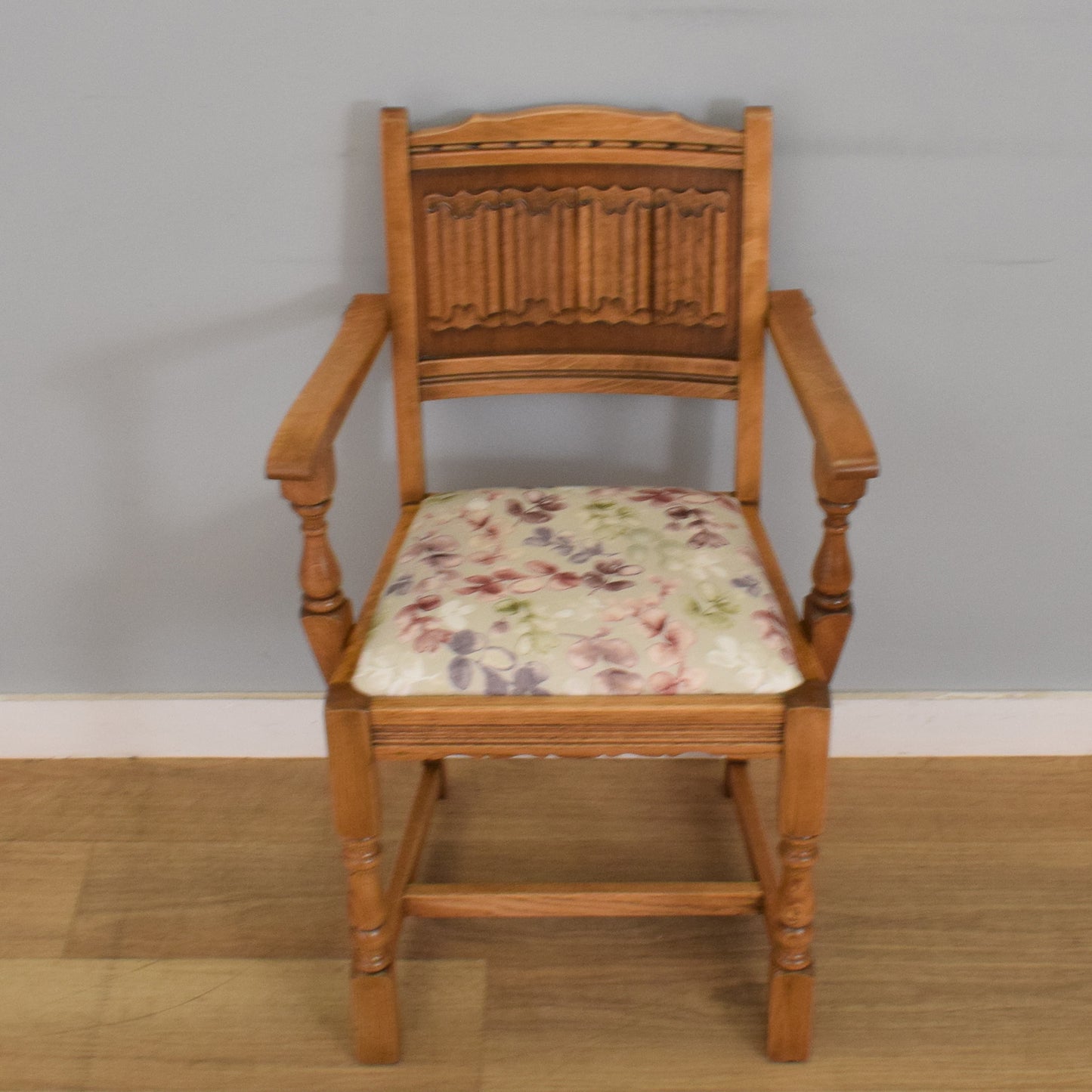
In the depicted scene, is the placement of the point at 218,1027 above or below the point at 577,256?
below

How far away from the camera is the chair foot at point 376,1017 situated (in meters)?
1.44

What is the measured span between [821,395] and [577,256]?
0.41 meters

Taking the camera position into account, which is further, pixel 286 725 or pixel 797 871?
pixel 286 725

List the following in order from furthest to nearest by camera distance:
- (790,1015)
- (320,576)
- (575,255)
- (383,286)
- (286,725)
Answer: (286,725) < (383,286) < (575,255) < (790,1015) < (320,576)

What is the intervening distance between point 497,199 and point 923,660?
993 mm

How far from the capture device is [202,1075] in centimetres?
146

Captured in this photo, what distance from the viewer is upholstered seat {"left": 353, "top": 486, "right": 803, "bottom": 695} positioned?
129 cm

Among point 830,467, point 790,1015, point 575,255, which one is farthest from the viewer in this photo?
point 575,255

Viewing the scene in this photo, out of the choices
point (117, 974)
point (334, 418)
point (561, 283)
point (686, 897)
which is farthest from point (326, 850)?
point (561, 283)

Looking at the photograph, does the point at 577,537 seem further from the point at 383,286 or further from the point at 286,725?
the point at 286,725

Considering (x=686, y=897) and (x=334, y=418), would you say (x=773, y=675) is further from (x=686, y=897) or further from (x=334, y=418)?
(x=334, y=418)

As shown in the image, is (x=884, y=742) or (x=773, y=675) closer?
(x=773, y=675)

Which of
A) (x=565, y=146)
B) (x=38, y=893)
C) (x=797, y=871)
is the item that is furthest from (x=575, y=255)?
(x=38, y=893)

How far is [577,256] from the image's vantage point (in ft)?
5.14
